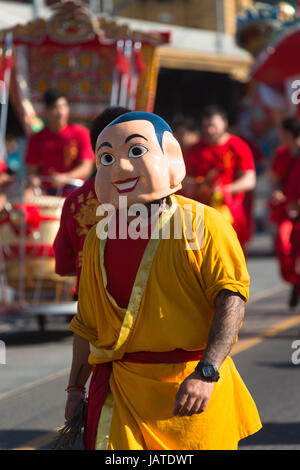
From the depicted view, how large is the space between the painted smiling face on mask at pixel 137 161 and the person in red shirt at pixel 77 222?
113cm

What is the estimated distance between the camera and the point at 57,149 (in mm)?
9242

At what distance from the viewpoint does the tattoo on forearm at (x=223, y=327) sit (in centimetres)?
306

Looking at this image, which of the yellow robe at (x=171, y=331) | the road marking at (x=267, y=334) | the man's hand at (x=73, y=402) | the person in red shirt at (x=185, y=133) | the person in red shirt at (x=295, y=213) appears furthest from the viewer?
the person in red shirt at (x=185, y=133)

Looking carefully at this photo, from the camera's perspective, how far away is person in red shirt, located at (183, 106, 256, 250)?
30.3 feet

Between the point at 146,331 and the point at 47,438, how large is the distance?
9.20ft

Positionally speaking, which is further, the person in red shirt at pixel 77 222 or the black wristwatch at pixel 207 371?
the person in red shirt at pixel 77 222

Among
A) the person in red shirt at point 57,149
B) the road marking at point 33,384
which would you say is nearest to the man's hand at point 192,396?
the road marking at point 33,384

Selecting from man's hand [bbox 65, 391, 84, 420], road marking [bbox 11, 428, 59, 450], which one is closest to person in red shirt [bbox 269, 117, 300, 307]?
road marking [bbox 11, 428, 59, 450]

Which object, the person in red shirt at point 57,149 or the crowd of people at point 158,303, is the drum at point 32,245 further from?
the crowd of people at point 158,303

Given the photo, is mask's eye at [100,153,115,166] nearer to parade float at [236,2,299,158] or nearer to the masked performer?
the masked performer

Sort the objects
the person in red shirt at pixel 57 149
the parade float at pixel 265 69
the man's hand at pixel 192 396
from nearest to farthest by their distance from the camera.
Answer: the man's hand at pixel 192 396 → the person in red shirt at pixel 57 149 → the parade float at pixel 265 69

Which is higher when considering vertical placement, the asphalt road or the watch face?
the watch face

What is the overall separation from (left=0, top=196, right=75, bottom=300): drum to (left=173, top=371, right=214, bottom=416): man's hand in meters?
6.14

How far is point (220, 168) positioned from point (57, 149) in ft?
4.85
